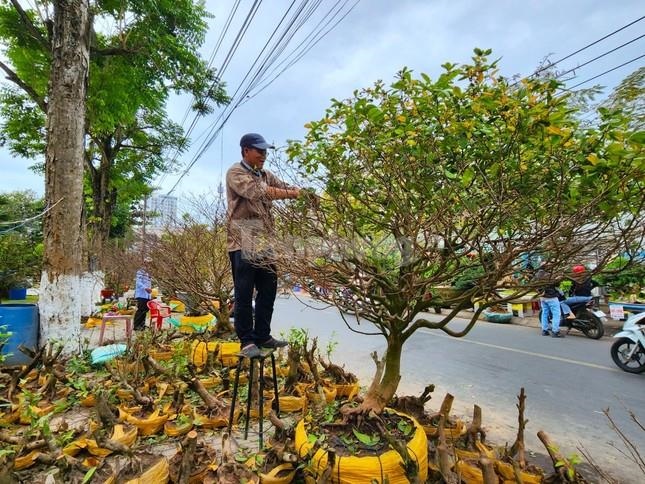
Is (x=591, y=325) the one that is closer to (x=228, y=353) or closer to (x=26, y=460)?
(x=228, y=353)

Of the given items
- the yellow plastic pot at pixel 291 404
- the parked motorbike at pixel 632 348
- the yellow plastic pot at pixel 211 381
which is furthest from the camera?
the parked motorbike at pixel 632 348

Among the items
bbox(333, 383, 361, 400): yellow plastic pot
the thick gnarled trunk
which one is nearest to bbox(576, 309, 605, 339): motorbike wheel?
bbox(333, 383, 361, 400): yellow plastic pot

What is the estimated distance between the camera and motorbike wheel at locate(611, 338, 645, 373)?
5344mm

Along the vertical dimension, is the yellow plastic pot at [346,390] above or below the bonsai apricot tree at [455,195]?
below

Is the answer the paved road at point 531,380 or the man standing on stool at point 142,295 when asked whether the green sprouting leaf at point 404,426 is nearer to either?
the paved road at point 531,380

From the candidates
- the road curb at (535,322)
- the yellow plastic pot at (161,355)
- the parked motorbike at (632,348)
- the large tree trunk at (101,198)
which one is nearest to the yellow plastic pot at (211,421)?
the yellow plastic pot at (161,355)

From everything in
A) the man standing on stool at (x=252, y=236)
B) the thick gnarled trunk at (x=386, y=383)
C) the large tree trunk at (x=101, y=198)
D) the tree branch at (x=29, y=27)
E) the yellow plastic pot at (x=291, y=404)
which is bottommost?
the yellow plastic pot at (x=291, y=404)

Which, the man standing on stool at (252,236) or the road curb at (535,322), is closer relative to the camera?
the man standing on stool at (252,236)

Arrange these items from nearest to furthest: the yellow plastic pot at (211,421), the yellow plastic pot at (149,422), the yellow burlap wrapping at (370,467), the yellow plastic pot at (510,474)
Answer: the yellow burlap wrapping at (370,467) < the yellow plastic pot at (510,474) < the yellow plastic pot at (149,422) < the yellow plastic pot at (211,421)

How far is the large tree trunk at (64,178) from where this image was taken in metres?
5.19

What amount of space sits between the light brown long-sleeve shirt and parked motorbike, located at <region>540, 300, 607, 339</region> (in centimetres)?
840

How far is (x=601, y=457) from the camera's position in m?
3.02

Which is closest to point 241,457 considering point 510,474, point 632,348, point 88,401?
point 510,474

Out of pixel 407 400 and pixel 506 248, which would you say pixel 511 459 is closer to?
pixel 407 400
